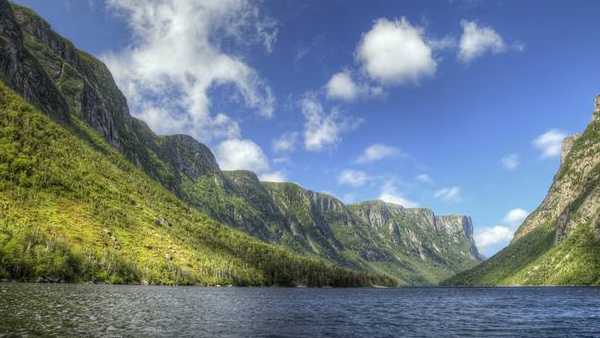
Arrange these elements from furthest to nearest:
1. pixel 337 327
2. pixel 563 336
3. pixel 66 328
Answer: pixel 337 327 < pixel 563 336 < pixel 66 328

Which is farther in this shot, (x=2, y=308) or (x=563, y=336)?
(x=2, y=308)

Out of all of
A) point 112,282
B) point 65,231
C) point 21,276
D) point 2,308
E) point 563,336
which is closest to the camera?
point 563,336

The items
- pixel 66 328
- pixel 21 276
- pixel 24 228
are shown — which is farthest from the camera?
pixel 24 228

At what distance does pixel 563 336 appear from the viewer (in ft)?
168

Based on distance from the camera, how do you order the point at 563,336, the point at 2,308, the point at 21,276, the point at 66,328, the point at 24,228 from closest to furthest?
the point at 66,328
the point at 563,336
the point at 2,308
the point at 21,276
the point at 24,228

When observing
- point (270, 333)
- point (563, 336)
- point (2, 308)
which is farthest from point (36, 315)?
point (563, 336)

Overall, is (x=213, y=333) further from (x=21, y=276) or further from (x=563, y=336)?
(x=21, y=276)

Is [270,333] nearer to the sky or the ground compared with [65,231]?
nearer to the ground

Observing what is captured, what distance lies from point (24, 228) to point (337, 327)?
153 meters

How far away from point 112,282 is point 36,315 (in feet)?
436

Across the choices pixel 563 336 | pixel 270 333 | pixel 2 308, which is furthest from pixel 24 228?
pixel 563 336

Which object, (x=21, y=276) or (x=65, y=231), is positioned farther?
(x=65, y=231)

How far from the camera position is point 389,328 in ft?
193

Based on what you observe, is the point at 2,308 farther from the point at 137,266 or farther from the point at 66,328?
the point at 137,266
